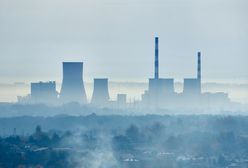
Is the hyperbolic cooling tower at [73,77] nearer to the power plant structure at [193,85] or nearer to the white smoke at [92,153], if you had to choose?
the power plant structure at [193,85]

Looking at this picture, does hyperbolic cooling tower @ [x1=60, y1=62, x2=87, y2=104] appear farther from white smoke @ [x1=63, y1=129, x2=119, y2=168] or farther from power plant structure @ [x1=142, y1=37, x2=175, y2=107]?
white smoke @ [x1=63, y1=129, x2=119, y2=168]

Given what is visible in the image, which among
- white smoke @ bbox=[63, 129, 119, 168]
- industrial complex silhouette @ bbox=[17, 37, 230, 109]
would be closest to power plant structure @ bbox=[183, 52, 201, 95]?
industrial complex silhouette @ bbox=[17, 37, 230, 109]

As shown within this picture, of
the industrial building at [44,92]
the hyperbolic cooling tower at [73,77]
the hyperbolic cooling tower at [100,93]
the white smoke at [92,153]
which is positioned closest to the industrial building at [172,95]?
the hyperbolic cooling tower at [100,93]

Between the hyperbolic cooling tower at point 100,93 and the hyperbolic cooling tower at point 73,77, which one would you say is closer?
the hyperbolic cooling tower at point 73,77

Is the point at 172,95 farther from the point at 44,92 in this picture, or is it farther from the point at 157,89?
the point at 44,92

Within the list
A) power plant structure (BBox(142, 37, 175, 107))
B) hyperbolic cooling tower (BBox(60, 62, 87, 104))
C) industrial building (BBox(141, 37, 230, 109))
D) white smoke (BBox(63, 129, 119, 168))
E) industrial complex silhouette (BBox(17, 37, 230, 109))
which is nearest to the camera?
white smoke (BBox(63, 129, 119, 168))

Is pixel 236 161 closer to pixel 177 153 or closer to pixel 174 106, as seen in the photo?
pixel 177 153
